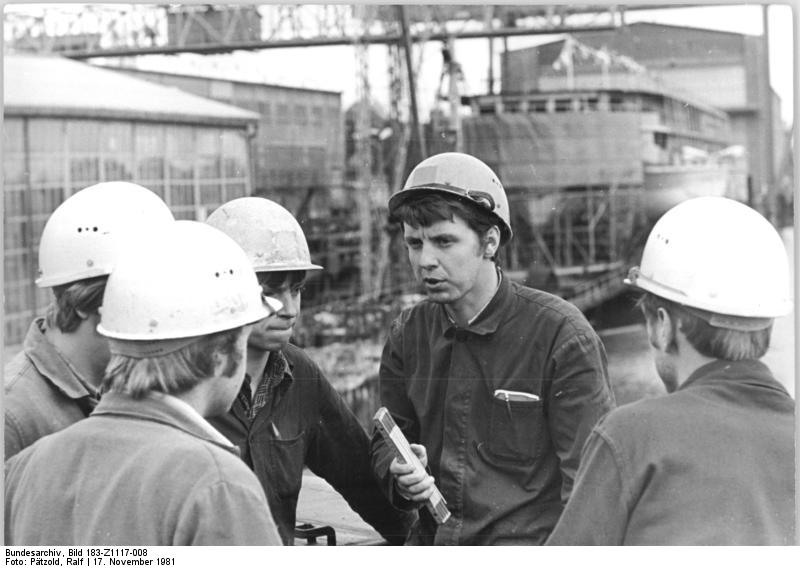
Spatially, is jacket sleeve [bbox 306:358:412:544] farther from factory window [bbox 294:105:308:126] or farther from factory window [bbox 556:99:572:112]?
factory window [bbox 556:99:572:112]

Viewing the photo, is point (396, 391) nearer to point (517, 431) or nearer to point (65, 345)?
point (517, 431)

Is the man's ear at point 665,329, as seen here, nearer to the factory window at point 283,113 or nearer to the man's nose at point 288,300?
the man's nose at point 288,300

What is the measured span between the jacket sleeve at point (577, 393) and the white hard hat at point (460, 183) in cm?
40

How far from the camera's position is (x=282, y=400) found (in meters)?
2.69

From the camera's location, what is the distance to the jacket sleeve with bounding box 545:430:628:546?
192 cm

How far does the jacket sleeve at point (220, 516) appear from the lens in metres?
1.62

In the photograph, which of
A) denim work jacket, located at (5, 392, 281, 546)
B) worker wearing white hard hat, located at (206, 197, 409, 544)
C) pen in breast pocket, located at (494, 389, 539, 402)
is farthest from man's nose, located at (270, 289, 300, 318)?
denim work jacket, located at (5, 392, 281, 546)

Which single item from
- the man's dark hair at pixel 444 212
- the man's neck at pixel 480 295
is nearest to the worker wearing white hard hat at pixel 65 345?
the man's dark hair at pixel 444 212

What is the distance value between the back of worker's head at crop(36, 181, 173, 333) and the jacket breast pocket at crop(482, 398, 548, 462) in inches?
39.9

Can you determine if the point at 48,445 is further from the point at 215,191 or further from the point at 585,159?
the point at 585,159

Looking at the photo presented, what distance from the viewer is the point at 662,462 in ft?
6.35

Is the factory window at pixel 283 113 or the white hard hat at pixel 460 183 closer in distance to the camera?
the white hard hat at pixel 460 183

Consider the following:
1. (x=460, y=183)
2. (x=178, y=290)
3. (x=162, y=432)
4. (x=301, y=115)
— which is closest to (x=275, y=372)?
(x=460, y=183)
